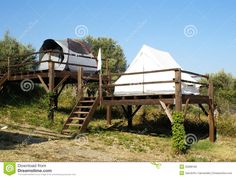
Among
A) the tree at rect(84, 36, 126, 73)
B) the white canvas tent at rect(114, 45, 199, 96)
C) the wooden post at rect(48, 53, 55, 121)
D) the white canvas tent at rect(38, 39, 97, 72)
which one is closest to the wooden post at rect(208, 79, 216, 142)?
the white canvas tent at rect(114, 45, 199, 96)

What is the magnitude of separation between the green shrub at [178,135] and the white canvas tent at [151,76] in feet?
8.81

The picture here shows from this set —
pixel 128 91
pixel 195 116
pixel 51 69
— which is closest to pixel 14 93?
pixel 51 69

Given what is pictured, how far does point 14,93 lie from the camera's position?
24.7 metres

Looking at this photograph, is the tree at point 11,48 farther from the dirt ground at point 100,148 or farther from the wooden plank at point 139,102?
the dirt ground at point 100,148

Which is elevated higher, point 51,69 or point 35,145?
point 51,69

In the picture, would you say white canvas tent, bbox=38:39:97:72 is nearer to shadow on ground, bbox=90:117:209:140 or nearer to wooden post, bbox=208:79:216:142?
shadow on ground, bbox=90:117:209:140

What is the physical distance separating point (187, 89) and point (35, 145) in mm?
7633

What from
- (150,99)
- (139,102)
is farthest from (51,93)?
(150,99)

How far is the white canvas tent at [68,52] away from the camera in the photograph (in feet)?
69.6

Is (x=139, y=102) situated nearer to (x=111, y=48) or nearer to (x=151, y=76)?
(x=151, y=76)

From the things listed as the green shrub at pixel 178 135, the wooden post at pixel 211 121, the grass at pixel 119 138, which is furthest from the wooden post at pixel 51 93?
the wooden post at pixel 211 121

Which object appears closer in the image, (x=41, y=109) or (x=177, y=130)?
(x=177, y=130)

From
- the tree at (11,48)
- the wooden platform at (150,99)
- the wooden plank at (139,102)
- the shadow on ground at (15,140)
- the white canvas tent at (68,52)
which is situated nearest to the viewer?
the shadow on ground at (15,140)

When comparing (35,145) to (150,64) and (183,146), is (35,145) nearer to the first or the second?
(183,146)
